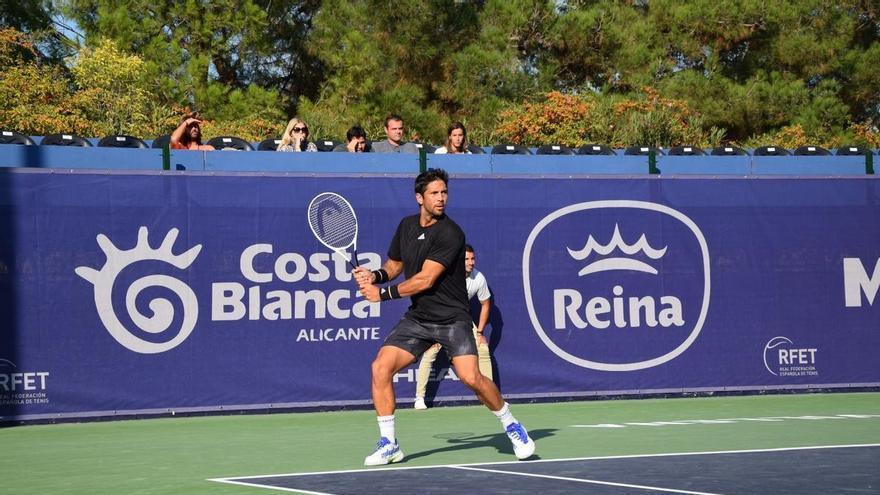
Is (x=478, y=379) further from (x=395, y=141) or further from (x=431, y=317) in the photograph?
(x=395, y=141)

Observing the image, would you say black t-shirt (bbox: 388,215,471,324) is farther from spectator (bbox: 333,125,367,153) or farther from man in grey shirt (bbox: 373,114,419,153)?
man in grey shirt (bbox: 373,114,419,153)

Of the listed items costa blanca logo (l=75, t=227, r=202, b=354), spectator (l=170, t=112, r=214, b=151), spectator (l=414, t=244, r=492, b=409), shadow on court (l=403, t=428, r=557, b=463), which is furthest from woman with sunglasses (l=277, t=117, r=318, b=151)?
shadow on court (l=403, t=428, r=557, b=463)

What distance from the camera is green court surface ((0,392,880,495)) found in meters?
8.91

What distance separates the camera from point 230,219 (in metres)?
13.3

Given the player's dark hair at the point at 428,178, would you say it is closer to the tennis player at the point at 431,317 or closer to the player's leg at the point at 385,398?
the tennis player at the point at 431,317

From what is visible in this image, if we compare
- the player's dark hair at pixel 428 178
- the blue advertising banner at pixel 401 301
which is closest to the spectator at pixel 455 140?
the blue advertising banner at pixel 401 301

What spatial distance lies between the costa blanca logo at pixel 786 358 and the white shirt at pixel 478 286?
11.3 ft

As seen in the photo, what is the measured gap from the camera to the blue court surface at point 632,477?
7645 millimetres

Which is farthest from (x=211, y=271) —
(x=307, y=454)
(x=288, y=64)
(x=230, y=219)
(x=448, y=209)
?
(x=288, y=64)

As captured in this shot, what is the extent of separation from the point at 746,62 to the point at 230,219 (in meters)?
30.1

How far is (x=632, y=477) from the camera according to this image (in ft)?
26.7

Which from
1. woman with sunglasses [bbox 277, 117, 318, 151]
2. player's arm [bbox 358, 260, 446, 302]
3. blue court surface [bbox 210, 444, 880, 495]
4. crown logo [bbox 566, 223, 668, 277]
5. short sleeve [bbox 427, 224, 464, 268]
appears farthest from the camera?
woman with sunglasses [bbox 277, 117, 318, 151]

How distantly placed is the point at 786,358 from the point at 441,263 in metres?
7.20

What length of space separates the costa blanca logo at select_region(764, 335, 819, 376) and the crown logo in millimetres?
1656
